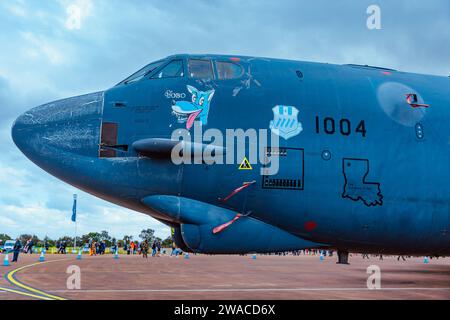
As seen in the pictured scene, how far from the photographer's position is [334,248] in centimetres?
893

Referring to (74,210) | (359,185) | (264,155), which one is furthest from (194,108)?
(74,210)

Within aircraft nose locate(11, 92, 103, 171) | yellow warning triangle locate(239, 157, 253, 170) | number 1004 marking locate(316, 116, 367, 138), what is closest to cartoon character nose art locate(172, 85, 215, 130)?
yellow warning triangle locate(239, 157, 253, 170)

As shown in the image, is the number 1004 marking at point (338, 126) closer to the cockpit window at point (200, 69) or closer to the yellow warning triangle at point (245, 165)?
the yellow warning triangle at point (245, 165)

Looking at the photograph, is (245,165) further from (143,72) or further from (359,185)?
(143,72)

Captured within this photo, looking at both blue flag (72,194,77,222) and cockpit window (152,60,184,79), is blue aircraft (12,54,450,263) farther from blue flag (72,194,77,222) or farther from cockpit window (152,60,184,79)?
blue flag (72,194,77,222)

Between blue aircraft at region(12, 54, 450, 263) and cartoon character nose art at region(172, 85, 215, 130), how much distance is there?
2 cm

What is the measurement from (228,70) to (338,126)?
8.06 ft

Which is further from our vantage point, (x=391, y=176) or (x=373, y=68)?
(x=373, y=68)

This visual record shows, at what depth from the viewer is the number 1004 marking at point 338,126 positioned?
851 cm

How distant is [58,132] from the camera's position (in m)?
7.90

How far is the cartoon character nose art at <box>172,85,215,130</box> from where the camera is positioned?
8016 mm
